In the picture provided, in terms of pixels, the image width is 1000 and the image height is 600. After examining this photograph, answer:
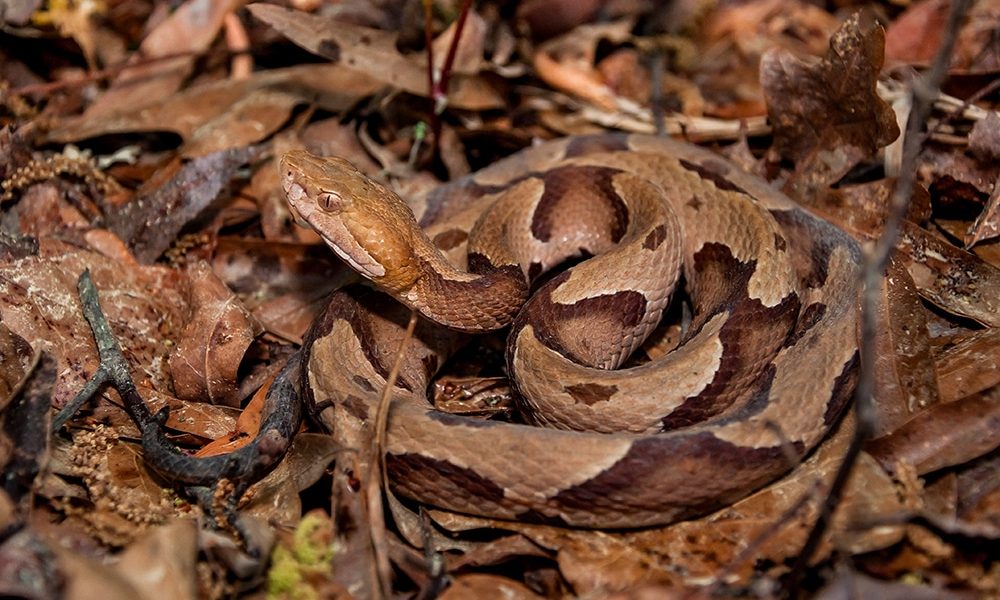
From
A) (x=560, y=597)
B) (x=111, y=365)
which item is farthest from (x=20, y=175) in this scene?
(x=560, y=597)

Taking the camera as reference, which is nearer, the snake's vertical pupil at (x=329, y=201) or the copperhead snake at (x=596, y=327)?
the copperhead snake at (x=596, y=327)

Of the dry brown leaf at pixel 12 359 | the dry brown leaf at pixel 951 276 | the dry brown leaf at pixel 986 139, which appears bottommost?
the dry brown leaf at pixel 12 359

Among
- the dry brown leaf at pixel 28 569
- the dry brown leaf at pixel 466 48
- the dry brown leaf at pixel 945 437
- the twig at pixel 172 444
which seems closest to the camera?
the dry brown leaf at pixel 28 569

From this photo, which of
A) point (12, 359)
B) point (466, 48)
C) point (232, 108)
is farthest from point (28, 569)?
point (466, 48)

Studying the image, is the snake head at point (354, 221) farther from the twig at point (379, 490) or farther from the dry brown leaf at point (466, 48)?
the dry brown leaf at point (466, 48)

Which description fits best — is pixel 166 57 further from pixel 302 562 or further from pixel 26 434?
pixel 302 562

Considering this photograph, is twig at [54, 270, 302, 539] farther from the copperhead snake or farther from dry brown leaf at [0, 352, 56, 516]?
dry brown leaf at [0, 352, 56, 516]

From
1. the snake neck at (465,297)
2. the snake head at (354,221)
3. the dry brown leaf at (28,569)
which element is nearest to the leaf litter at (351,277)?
the dry brown leaf at (28,569)
